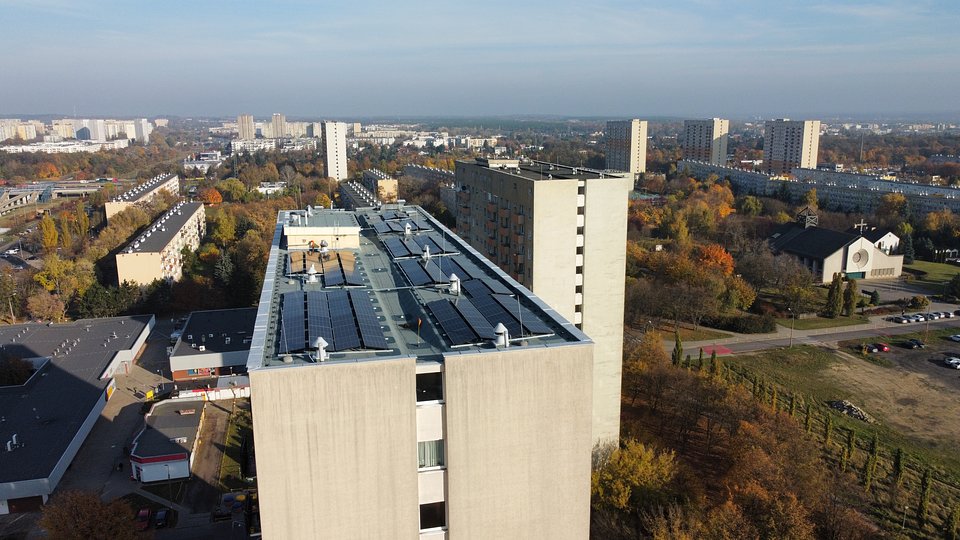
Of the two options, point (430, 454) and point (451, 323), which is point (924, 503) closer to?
point (451, 323)

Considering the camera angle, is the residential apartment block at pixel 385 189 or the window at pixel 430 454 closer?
the window at pixel 430 454

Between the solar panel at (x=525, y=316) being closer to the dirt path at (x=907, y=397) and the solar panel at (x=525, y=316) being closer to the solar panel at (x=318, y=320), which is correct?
the solar panel at (x=318, y=320)

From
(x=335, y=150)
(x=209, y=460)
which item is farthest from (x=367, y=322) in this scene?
(x=335, y=150)

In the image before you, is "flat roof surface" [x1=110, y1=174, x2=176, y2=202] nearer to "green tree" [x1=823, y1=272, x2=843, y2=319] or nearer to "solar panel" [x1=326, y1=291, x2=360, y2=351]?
"solar panel" [x1=326, y1=291, x2=360, y2=351]

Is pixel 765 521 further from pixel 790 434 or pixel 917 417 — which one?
pixel 917 417

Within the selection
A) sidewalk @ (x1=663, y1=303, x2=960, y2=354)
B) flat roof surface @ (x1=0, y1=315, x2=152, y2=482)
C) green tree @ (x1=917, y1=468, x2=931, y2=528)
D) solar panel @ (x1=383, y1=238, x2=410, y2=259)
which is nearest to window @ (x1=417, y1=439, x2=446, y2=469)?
solar panel @ (x1=383, y1=238, x2=410, y2=259)

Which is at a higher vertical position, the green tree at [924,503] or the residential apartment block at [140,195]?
the residential apartment block at [140,195]

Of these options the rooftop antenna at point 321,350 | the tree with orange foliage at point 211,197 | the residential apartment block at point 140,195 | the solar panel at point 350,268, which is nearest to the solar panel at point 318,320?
the rooftop antenna at point 321,350
